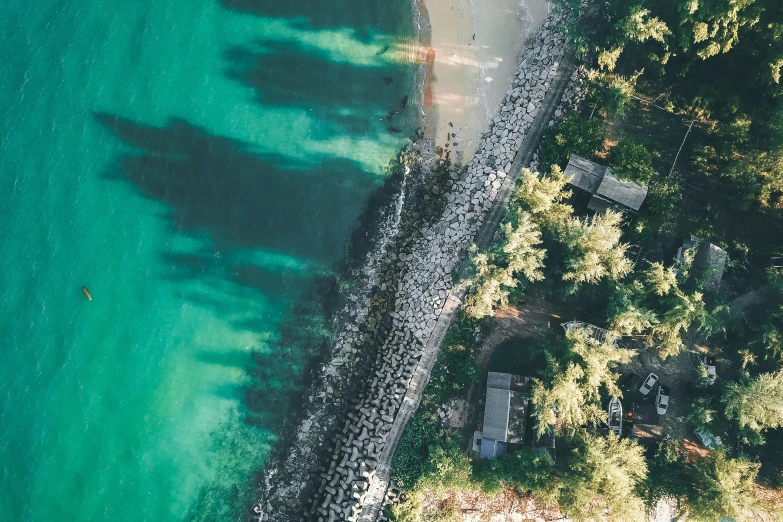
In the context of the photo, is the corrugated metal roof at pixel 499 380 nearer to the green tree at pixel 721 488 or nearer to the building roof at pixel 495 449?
the building roof at pixel 495 449

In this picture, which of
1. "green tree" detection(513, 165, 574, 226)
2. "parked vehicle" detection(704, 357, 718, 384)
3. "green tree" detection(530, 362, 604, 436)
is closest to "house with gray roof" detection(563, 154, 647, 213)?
"green tree" detection(513, 165, 574, 226)

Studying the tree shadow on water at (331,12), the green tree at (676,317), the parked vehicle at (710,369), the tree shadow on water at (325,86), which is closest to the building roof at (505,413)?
the green tree at (676,317)

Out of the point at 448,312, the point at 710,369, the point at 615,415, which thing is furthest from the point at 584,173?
the point at 615,415

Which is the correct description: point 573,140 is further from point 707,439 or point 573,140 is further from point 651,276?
point 707,439

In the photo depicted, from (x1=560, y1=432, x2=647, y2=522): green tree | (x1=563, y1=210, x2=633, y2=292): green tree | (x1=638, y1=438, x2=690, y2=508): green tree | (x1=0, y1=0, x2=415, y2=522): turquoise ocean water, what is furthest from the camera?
(x1=0, y1=0, x2=415, y2=522): turquoise ocean water

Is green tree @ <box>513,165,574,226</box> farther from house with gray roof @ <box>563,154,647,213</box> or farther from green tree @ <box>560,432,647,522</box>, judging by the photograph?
green tree @ <box>560,432,647,522</box>
